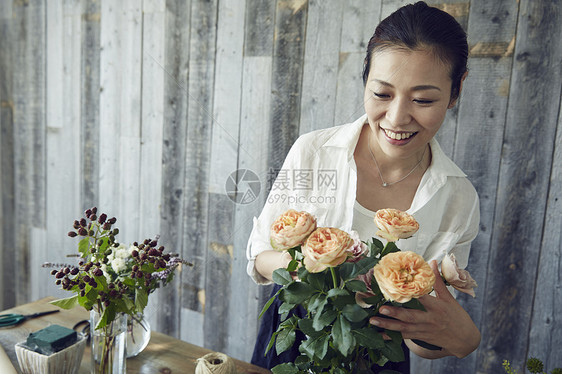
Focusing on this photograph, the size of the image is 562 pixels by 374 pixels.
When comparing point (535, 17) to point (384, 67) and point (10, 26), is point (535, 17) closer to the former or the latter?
point (384, 67)

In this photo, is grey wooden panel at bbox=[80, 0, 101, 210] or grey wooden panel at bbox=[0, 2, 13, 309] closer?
grey wooden panel at bbox=[80, 0, 101, 210]

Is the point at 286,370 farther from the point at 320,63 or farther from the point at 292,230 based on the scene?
the point at 320,63

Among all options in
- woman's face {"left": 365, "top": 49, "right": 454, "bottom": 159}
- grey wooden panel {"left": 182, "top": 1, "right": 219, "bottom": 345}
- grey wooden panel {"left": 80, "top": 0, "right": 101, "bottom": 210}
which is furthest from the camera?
grey wooden panel {"left": 80, "top": 0, "right": 101, "bottom": 210}

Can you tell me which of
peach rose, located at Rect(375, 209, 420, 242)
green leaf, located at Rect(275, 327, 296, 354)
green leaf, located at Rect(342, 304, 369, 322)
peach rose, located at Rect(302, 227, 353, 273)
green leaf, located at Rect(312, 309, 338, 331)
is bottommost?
green leaf, located at Rect(275, 327, 296, 354)

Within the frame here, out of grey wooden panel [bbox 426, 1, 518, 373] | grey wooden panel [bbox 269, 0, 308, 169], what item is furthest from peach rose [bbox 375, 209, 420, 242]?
grey wooden panel [bbox 269, 0, 308, 169]

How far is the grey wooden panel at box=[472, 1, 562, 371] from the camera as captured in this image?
122 cm

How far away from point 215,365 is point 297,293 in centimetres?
38

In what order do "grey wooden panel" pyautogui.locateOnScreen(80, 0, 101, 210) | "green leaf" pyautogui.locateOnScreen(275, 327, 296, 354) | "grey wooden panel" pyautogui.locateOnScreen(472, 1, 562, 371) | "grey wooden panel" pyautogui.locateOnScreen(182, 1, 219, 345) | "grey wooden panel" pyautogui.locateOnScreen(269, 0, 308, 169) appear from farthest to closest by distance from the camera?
"grey wooden panel" pyautogui.locateOnScreen(80, 0, 101, 210) → "grey wooden panel" pyautogui.locateOnScreen(182, 1, 219, 345) → "grey wooden panel" pyautogui.locateOnScreen(269, 0, 308, 169) → "grey wooden panel" pyautogui.locateOnScreen(472, 1, 562, 371) → "green leaf" pyautogui.locateOnScreen(275, 327, 296, 354)

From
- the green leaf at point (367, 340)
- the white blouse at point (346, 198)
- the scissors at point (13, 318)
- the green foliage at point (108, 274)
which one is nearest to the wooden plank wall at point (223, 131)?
the white blouse at point (346, 198)

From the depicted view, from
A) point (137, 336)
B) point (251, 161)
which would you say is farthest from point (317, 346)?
point (251, 161)

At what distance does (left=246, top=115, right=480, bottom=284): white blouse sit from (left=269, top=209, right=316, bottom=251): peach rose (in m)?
0.46

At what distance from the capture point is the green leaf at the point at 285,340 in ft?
2.18

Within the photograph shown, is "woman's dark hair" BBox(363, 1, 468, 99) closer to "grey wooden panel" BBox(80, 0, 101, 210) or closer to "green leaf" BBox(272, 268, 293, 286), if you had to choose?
"green leaf" BBox(272, 268, 293, 286)

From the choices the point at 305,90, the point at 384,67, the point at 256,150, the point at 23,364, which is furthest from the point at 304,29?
the point at 23,364
